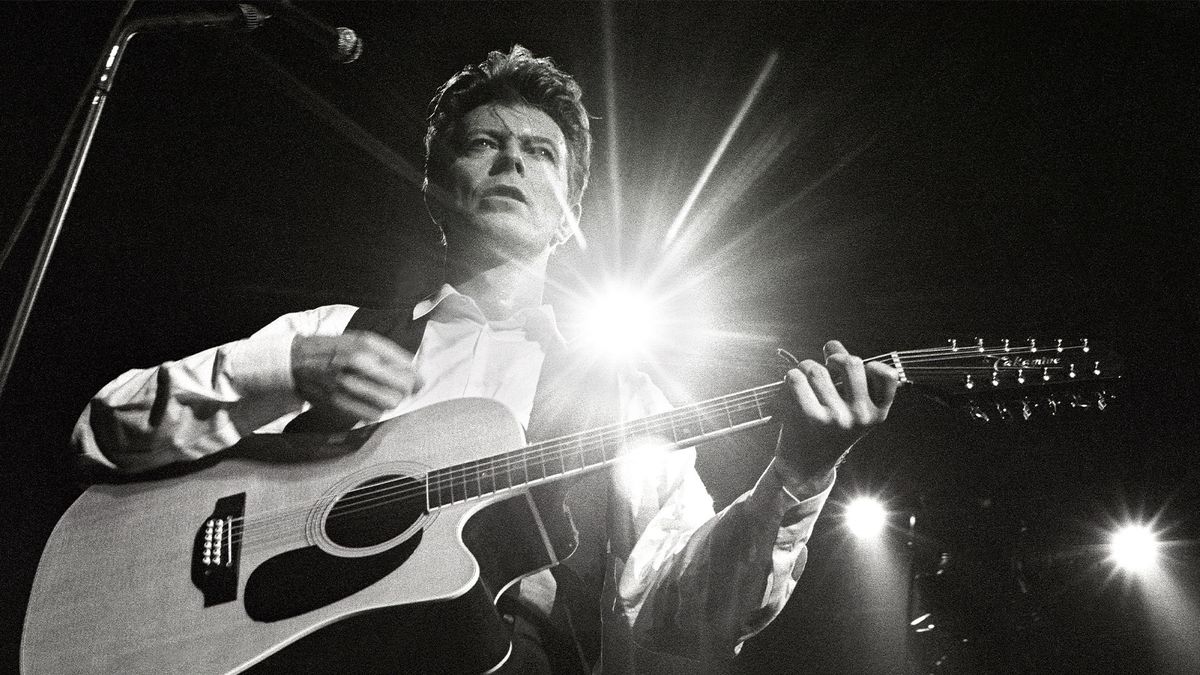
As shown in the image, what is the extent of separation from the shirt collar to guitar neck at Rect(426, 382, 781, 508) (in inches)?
24.6

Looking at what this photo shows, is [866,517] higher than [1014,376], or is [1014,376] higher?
[1014,376]

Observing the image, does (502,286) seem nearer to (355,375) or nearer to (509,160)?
(509,160)

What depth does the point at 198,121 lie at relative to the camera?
262cm

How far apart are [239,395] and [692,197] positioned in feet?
6.32

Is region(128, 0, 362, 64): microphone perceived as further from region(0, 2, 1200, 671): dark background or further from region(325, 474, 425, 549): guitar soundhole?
region(0, 2, 1200, 671): dark background

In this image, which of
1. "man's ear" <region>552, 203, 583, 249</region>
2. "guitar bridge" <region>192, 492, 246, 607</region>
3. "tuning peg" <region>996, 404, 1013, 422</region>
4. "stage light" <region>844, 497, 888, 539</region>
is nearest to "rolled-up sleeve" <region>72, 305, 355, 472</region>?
"guitar bridge" <region>192, 492, 246, 607</region>

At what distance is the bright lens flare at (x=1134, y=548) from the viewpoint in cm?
319

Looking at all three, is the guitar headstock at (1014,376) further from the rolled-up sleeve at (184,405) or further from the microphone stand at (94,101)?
the microphone stand at (94,101)

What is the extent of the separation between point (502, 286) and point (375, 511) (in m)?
0.98

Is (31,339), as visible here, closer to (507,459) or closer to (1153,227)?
(507,459)

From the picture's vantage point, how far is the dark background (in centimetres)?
239

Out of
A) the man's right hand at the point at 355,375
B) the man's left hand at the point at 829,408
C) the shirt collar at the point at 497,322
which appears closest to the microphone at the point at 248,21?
the man's right hand at the point at 355,375

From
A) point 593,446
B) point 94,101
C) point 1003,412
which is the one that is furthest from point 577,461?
point 94,101

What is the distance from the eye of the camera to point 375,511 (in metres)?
1.41
